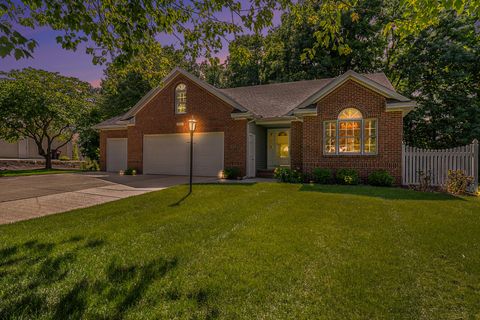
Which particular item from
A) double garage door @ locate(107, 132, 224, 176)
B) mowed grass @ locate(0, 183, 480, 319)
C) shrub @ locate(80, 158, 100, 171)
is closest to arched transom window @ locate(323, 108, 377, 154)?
mowed grass @ locate(0, 183, 480, 319)

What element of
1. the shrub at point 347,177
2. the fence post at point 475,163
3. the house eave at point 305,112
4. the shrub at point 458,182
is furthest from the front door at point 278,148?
the fence post at point 475,163

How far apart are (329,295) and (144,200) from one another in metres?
6.23

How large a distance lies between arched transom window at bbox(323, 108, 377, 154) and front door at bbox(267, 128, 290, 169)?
3.70 metres

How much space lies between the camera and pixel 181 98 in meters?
15.7

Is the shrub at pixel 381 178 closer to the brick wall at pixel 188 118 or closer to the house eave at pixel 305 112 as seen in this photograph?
the house eave at pixel 305 112

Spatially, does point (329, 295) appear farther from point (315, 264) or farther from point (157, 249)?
point (157, 249)

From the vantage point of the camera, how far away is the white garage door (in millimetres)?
18531

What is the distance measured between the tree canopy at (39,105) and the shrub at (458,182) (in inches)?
1017

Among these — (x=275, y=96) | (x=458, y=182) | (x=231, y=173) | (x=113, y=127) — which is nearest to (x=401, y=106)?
(x=458, y=182)

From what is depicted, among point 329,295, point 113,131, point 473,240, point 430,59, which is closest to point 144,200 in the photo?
point 329,295

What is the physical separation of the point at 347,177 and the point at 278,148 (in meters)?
5.58

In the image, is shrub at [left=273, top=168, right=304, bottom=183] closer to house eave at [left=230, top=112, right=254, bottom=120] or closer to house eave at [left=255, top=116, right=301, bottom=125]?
house eave at [left=255, top=116, right=301, bottom=125]

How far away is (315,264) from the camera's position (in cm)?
351

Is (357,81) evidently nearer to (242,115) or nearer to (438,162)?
(438,162)
